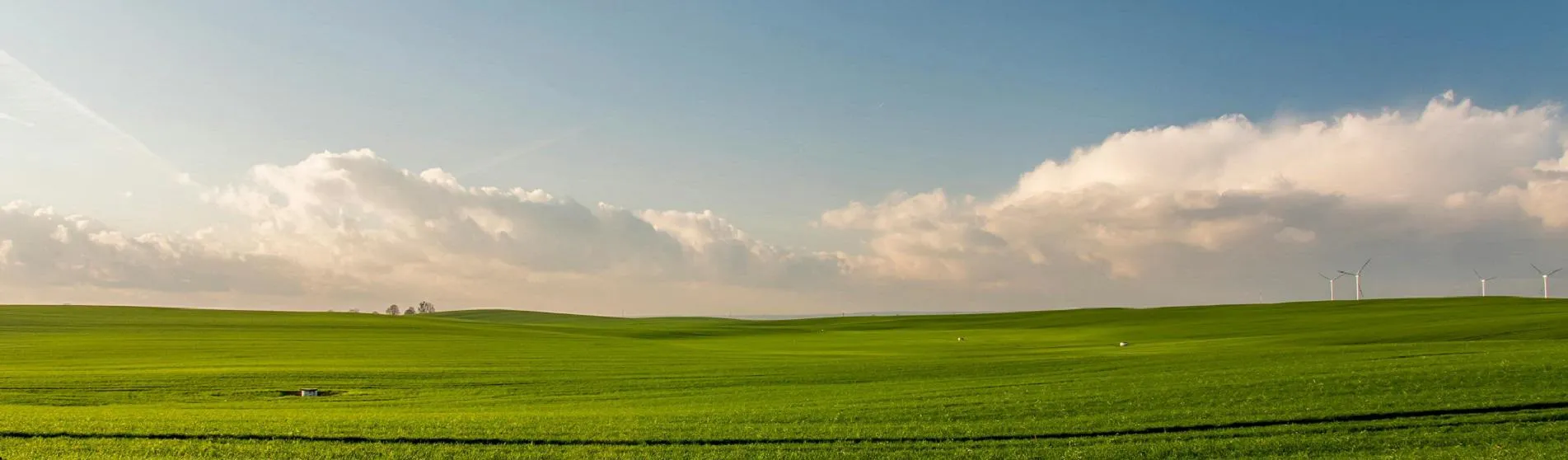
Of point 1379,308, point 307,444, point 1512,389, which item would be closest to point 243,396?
point 307,444

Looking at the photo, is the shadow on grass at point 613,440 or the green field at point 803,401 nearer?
the green field at point 803,401

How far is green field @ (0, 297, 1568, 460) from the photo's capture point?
18297 mm

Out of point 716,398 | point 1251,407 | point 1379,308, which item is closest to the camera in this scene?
point 1251,407

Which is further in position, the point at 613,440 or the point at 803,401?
the point at 803,401

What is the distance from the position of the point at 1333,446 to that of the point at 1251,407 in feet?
14.3

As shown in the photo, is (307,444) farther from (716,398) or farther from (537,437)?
(716,398)

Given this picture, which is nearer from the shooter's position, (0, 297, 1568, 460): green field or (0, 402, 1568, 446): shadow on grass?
(0, 297, 1568, 460): green field

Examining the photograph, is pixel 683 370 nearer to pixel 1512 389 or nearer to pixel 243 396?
pixel 243 396

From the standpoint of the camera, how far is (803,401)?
85.5 feet

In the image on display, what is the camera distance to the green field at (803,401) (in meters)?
18.3

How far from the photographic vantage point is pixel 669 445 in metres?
18.8

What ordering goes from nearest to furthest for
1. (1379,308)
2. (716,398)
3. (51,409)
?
(51,409) < (716,398) < (1379,308)

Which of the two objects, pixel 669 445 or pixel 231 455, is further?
pixel 669 445

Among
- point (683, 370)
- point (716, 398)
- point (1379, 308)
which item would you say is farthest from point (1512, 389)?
point (1379, 308)
